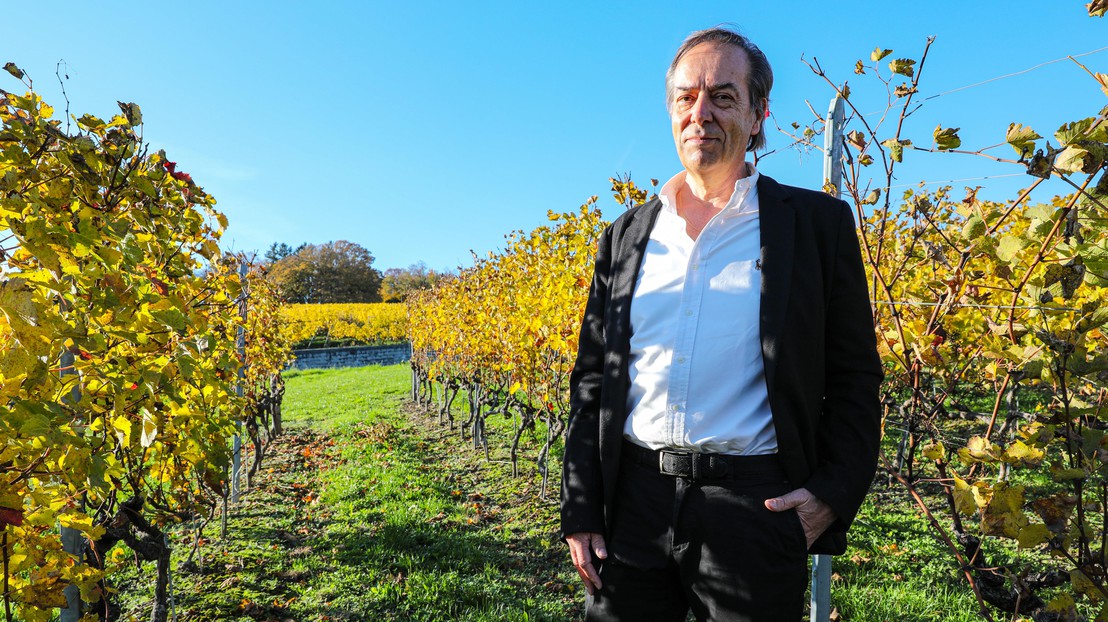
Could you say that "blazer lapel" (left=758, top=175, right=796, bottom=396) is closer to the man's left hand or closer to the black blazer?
the black blazer

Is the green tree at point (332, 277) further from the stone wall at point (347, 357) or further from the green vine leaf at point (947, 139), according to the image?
the green vine leaf at point (947, 139)

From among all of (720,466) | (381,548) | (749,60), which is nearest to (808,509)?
(720,466)

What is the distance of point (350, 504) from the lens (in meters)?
5.40

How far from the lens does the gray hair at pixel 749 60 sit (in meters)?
1.54

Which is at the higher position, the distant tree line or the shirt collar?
the distant tree line

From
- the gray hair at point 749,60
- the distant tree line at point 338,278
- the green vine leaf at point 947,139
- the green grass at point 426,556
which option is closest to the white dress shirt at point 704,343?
the gray hair at point 749,60

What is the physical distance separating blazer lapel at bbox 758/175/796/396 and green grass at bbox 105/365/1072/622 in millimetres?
2515

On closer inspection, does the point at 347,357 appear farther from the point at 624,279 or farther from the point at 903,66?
the point at 903,66

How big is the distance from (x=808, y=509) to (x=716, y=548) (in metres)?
0.22

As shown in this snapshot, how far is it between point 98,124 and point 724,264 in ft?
7.22

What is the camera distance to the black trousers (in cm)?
134

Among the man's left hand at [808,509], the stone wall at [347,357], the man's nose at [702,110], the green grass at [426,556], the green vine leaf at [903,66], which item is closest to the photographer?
the man's left hand at [808,509]

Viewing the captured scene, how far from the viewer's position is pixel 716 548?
136 cm

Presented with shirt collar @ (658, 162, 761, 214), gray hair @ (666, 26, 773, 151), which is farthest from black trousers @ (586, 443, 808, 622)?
gray hair @ (666, 26, 773, 151)
